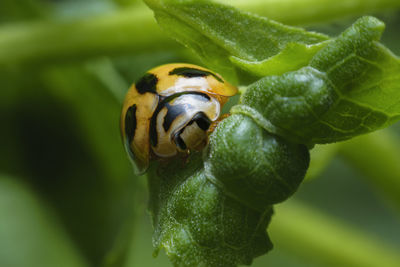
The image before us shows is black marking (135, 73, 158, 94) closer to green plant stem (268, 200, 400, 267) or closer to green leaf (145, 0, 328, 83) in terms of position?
green leaf (145, 0, 328, 83)

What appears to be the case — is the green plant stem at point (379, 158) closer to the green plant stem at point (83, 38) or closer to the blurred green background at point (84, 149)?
the blurred green background at point (84, 149)

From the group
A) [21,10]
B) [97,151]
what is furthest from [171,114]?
[21,10]

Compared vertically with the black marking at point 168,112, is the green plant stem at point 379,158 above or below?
below

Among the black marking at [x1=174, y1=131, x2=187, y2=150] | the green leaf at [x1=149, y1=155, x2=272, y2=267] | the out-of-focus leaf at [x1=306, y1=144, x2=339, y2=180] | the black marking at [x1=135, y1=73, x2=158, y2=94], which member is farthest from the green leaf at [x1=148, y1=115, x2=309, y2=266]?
the out-of-focus leaf at [x1=306, y1=144, x2=339, y2=180]

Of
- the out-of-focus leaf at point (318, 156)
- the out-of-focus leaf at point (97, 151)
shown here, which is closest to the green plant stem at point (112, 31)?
the out-of-focus leaf at point (97, 151)

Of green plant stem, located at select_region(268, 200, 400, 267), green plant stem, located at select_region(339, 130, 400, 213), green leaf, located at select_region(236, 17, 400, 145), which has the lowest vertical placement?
green plant stem, located at select_region(268, 200, 400, 267)

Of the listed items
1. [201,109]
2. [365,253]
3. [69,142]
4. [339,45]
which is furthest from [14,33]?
[365,253]
